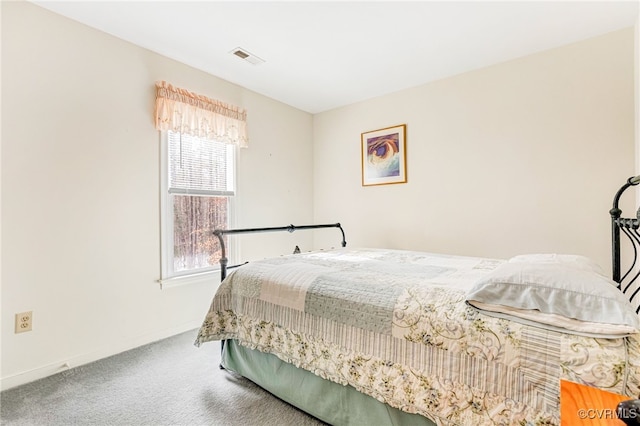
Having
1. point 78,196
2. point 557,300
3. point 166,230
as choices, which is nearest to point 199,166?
point 166,230

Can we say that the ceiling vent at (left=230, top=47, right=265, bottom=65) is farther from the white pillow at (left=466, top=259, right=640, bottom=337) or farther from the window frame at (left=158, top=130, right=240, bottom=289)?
the white pillow at (left=466, top=259, right=640, bottom=337)

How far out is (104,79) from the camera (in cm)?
219

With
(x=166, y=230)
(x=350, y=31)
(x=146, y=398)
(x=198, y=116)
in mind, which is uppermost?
(x=350, y=31)

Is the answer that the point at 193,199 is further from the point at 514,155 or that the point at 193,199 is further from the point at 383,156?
the point at 514,155

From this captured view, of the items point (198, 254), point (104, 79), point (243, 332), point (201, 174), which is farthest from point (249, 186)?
point (243, 332)

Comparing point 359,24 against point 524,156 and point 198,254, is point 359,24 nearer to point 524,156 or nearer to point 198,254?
point 524,156

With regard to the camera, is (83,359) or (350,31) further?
(350,31)

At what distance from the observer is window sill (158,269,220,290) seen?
2.51 m

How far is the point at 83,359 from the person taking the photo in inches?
80.3

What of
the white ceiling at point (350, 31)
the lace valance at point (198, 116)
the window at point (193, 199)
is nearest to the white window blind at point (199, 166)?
the window at point (193, 199)

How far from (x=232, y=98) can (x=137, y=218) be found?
1536mm

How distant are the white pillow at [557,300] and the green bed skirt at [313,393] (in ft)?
1.78

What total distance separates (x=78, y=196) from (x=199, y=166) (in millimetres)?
966

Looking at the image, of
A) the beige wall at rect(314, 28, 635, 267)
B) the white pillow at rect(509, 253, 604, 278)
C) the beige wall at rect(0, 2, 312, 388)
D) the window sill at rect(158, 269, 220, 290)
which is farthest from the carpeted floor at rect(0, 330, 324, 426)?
the beige wall at rect(314, 28, 635, 267)
